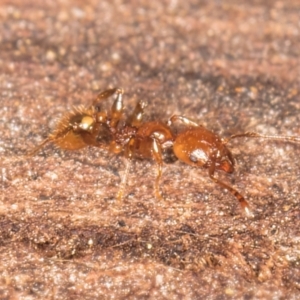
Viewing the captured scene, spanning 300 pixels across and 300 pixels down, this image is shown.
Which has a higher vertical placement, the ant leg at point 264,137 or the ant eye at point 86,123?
the ant leg at point 264,137

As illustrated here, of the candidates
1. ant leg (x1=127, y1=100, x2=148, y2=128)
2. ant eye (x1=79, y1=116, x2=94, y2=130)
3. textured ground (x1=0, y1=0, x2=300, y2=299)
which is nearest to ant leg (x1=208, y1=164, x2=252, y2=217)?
textured ground (x1=0, y1=0, x2=300, y2=299)

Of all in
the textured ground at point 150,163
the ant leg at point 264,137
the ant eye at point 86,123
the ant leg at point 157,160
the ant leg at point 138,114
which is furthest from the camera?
the ant leg at point 138,114

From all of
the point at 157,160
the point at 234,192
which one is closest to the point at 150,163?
the point at 157,160

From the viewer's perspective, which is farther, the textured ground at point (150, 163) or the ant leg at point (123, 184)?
the ant leg at point (123, 184)

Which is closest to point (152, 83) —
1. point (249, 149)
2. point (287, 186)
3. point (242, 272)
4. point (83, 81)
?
point (83, 81)

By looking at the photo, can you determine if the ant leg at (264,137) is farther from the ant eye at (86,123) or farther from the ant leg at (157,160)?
the ant eye at (86,123)

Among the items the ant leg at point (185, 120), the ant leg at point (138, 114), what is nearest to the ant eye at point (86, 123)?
the ant leg at point (138, 114)

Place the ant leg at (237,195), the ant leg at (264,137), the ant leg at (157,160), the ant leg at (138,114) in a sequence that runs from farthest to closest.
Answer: the ant leg at (138,114)
the ant leg at (264,137)
the ant leg at (157,160)
the ant leg at (237,195)
